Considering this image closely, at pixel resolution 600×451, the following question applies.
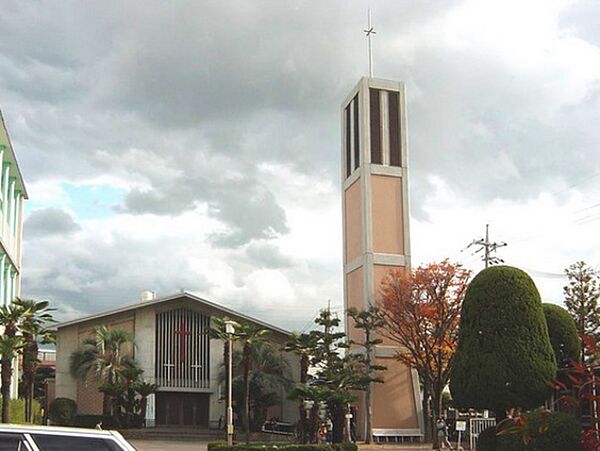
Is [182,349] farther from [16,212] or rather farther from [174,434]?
[16,212]

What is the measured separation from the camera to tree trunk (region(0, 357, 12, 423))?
94.6 feet

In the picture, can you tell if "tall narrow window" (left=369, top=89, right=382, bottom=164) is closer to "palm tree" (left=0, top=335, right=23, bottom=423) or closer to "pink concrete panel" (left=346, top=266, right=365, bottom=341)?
"pink concrete panel" (left=346, top=266, right=365, bottom=341)

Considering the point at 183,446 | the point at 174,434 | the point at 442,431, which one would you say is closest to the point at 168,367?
the point at 174,434

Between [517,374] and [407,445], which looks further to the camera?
[407,445]

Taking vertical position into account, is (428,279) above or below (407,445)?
above

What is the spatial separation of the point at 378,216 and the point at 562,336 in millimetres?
27335

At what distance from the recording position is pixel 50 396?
164 feet

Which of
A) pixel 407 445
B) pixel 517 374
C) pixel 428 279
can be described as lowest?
pixel 407 445

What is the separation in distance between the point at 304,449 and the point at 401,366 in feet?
56.3

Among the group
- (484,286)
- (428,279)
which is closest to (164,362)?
(428,279)

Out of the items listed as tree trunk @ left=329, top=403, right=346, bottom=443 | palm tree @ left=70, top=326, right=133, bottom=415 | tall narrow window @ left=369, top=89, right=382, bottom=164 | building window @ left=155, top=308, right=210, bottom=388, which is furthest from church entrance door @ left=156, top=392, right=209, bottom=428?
tall narrow window @ left=369, top=89, right=382, bottom=164

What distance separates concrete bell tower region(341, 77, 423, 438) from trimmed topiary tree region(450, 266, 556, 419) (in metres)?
25.8

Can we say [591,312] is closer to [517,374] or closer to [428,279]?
[428,279]

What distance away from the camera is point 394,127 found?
1962 inches
